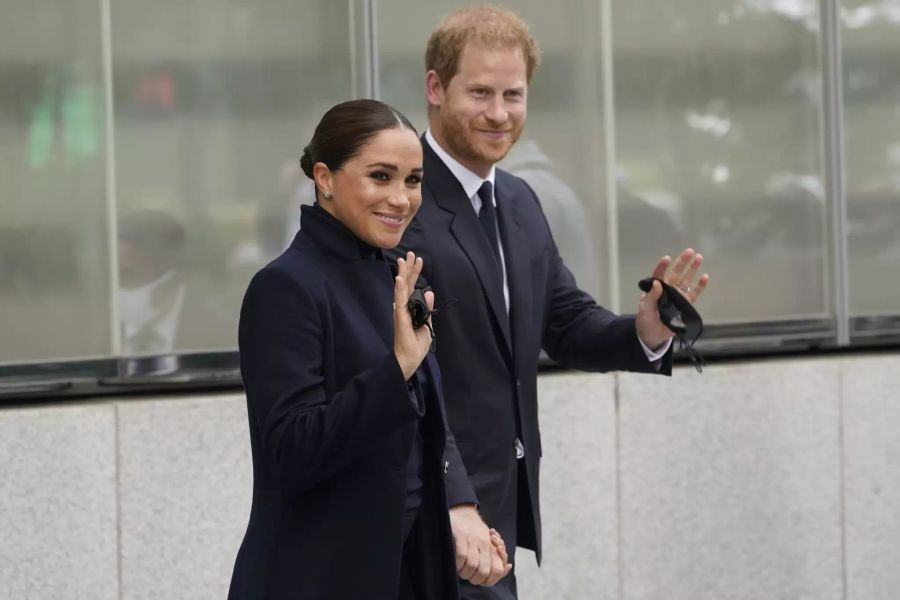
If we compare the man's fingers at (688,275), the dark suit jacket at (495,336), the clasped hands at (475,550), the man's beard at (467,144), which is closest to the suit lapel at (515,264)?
the dark suit jacket at (495,336)

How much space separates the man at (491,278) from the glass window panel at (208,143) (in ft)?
7.38

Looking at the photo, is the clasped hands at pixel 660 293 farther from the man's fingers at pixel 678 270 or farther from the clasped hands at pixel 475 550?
the clasped hands at pixel 475 550

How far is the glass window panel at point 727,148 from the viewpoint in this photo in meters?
7.38

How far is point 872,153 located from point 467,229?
402cm

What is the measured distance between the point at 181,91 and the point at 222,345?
98 centimetres

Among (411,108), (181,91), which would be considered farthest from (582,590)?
(181,91)

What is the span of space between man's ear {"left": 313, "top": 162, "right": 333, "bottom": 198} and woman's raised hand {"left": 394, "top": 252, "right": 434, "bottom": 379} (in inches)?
11.3

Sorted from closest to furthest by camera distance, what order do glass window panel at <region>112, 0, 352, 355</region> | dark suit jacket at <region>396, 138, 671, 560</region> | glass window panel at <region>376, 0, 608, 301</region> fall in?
1. dark suit jacket at <region>396, 138, 671, 560</region>
2. glass window panel at <region>112, 0, 352, 355</region>
3. glass window panel at <region>376, 0, 608, 301</region>

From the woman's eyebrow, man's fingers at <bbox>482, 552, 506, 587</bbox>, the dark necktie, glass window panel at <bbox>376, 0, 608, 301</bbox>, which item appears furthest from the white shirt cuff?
glass window panel at <bbox>376, 0, 608, 301</bbox>

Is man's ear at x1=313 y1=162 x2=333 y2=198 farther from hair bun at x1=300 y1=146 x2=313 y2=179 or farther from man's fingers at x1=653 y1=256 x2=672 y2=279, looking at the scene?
man's fingers at x1=653 y1=256 x2=672 y2=279

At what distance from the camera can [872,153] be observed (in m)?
7.80

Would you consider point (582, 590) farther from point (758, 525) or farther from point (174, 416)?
point (174, 416)

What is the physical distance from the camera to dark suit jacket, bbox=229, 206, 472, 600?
10.7ft

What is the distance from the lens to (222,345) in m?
6.52
